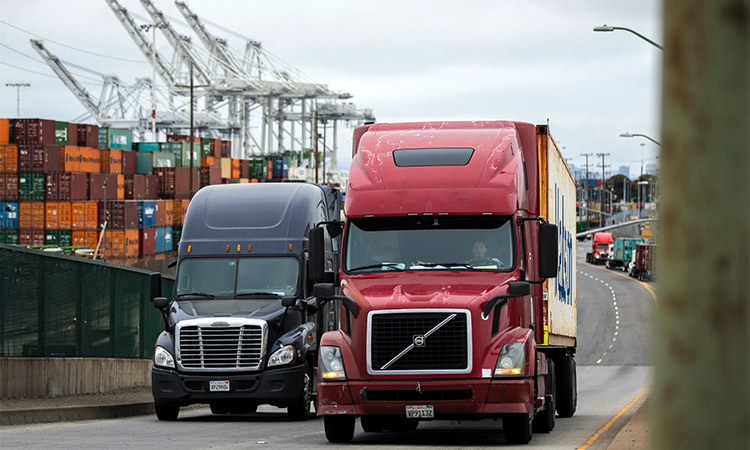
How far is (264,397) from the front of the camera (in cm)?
1864

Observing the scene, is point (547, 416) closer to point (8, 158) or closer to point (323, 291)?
point (323, 291)

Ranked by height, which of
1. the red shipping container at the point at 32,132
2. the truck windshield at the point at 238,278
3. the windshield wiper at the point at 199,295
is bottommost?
the windshield wiper at the point at 199,295

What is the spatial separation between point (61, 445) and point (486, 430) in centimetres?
565

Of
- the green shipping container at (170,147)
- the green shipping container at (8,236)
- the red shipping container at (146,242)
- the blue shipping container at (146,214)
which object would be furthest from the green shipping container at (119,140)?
the green shipping container at (8,236)

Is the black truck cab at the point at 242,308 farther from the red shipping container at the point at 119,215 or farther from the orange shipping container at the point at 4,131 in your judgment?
the orange shipping container at the point at 4,131

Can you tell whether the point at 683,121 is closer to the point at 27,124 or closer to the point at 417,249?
the point at 417,249

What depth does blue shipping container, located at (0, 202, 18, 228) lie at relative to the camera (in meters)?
68.2

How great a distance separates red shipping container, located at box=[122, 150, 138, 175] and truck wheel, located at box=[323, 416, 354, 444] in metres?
69.6

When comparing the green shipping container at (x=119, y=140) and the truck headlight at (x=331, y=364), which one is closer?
the truck headlight at (x=331, y=364)

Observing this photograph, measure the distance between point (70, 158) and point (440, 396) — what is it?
63.4 m

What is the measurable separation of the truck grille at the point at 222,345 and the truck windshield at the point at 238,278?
801mm

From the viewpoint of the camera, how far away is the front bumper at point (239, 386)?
18.7 meters

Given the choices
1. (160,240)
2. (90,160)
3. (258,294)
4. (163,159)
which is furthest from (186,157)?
(258,294)

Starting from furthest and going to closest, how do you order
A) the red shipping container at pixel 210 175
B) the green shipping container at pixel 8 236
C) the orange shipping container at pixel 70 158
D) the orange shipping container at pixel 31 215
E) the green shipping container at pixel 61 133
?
the red shipping container at pixel 210 175, the green shipping container at pixel 61 133, the orange shipping container at pixel 70 158, the orange shipping container at pixel 31 215, the green shipping container at pixel 8 236
